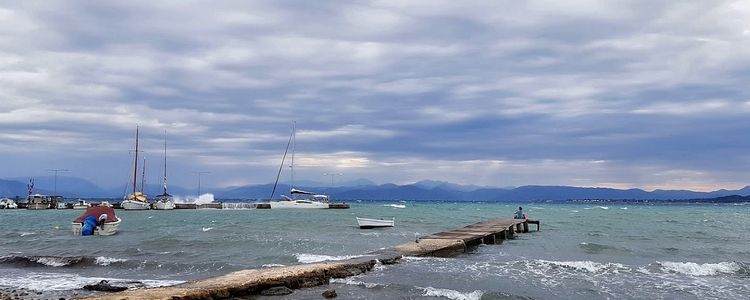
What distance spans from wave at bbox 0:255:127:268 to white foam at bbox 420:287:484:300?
1609 cm

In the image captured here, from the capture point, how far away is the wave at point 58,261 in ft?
86.2

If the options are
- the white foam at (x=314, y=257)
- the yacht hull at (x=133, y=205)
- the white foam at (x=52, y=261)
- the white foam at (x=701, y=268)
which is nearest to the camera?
the white foam at (x=701, y=268)

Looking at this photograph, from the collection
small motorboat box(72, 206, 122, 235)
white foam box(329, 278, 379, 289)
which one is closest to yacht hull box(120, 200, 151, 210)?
small motorboat box(72, 206, 122, 235)

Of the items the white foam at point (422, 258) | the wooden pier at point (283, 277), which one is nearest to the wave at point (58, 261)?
the wooden pier at point (283, 277)

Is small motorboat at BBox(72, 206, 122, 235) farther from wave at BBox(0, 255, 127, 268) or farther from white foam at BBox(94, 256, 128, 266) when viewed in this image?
white foam at BBox(94, 256, 128, 266)

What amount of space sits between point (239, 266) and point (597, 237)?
28.6 meters

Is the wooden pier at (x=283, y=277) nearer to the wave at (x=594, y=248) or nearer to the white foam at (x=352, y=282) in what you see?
the white foam at (x=352, y=282)

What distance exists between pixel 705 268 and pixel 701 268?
0.21 meters

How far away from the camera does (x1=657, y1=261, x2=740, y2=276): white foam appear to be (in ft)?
79.8

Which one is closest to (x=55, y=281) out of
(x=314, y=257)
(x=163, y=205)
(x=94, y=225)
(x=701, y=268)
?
(x=314, y=257)

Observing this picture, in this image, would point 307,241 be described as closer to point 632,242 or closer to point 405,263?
point 405,263

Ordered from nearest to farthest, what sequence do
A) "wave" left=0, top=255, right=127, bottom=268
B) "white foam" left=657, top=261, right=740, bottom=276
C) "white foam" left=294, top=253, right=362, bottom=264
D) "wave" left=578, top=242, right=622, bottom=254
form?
"white foam" left=657, top=261, right=740, bottom=276 → "wave" left=0, top=255, right=127, bottom=268 → "white foam" left=294, top=253, right=362, bottom=264 → "wave" left=578, top=242, right=622, bottom=254

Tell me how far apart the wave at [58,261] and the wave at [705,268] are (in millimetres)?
25193

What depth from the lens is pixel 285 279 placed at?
1862 cm
